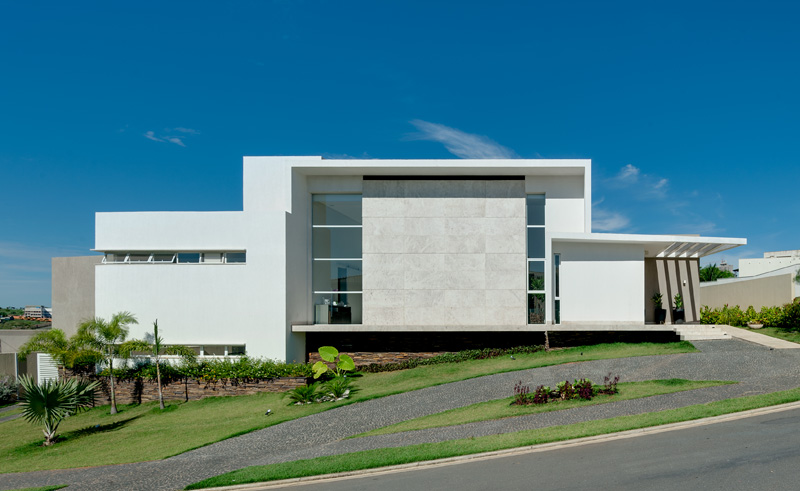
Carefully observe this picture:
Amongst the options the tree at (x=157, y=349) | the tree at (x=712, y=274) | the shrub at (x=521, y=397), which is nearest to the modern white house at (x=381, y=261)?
the tree at (x=157, y=349)

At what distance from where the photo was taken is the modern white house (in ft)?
66.5

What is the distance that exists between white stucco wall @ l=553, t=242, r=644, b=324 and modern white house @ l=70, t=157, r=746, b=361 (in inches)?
1.6

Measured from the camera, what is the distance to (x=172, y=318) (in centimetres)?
2028

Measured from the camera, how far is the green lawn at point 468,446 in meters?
9.07

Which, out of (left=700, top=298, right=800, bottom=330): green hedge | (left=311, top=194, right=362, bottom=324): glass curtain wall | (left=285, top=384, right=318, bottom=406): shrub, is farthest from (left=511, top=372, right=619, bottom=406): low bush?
(left=700, top=298, right=800, bottom=330): green hedge

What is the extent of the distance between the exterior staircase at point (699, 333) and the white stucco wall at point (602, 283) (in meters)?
1.50

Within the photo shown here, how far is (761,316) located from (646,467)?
19.7 meters

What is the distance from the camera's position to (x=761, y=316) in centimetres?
2308

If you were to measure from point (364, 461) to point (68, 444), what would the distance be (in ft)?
36.9

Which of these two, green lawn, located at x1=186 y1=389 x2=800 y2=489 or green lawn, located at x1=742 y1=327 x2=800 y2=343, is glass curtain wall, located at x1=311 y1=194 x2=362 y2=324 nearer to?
green lawn, located at x1=186 y1=389 x2=800 y2=489

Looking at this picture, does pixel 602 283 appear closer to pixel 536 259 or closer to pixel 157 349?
pixel 536 259

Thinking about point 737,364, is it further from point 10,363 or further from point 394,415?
point 10,363

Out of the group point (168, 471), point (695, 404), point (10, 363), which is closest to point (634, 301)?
point (695, 404)

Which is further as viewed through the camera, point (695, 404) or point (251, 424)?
point (251, 424)
